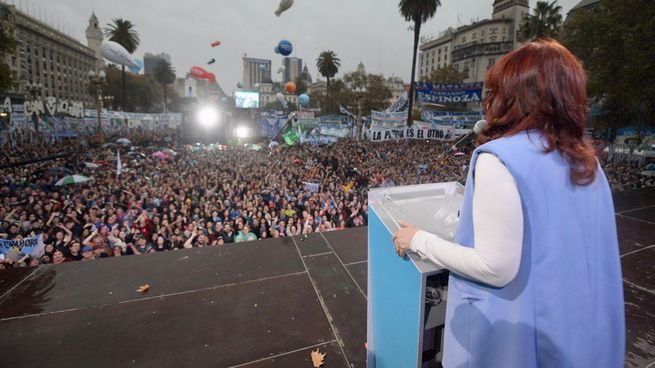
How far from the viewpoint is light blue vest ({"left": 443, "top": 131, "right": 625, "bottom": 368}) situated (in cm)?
93

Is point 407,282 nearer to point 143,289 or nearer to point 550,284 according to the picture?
point 550,284

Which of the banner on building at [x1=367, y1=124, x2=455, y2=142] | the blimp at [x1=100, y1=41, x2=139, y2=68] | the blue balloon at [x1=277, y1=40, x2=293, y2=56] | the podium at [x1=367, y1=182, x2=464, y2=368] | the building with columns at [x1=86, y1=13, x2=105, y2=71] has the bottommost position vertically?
the podium at [x1=367, y1=182, x2=464, y2=368]

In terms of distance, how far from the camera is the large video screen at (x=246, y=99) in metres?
55.6

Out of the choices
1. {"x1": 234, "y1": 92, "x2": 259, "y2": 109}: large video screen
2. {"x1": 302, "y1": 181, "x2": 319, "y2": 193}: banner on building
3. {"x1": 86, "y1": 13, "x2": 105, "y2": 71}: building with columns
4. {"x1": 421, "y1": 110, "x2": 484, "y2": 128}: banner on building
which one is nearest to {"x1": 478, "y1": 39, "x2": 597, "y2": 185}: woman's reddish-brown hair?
{"x1": 302, "y1": 181, "x2": 319, "y2": 193}: banner on building

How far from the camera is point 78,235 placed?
23.7 ft

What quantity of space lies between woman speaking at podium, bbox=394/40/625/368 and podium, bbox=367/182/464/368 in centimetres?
23

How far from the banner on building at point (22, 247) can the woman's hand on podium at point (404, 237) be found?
7264 mm

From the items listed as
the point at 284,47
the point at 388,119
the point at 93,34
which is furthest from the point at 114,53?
the point at 93,34

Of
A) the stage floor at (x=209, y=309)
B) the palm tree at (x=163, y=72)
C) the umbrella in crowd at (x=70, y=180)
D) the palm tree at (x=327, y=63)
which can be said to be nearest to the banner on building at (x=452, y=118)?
the stage floor at (x=209, y=309)

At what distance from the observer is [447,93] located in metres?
23.0

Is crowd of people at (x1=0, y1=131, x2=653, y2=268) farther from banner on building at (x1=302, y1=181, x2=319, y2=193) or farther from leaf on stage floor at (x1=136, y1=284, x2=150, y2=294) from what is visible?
leaf on stage floor at (x1=136, y1=284, x2=150, y2=294)

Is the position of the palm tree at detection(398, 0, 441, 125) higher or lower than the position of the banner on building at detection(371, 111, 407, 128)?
higher

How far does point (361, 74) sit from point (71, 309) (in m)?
41.5

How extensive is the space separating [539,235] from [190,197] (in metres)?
11.0
